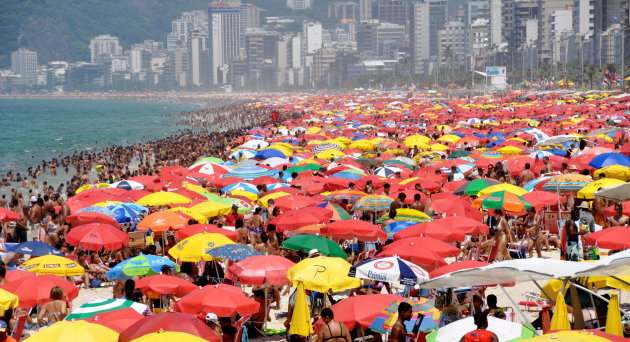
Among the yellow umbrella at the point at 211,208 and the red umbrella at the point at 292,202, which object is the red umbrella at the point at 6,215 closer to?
the yellow umbrella at the point at 211,208

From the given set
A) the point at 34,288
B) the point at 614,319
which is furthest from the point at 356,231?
the point at 614,319

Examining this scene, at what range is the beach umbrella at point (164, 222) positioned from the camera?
48.0 feet

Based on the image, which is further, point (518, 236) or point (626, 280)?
point (518, 236)

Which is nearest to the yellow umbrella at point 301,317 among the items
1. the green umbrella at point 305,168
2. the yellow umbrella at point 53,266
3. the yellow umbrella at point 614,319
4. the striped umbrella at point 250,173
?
the yellow umbrella at point 614,319

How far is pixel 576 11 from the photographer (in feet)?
529

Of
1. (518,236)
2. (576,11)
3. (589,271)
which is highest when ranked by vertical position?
(576,11)

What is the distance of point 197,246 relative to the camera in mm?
12070

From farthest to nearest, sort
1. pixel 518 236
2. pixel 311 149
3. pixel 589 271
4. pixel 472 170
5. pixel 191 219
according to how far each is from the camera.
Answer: pixel 311 149
pixel 472 170
pixel 518 236
pixel 191 219
pixel 589 271

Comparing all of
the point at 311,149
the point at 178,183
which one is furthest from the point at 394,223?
the point at 311,149

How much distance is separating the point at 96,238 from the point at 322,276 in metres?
5.09

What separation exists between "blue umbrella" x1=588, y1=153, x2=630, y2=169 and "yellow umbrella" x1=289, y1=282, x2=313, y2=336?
39.7ft

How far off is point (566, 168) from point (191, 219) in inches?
340

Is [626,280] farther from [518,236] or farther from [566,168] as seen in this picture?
[566,168]

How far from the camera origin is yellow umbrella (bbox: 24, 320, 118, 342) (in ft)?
23.4
